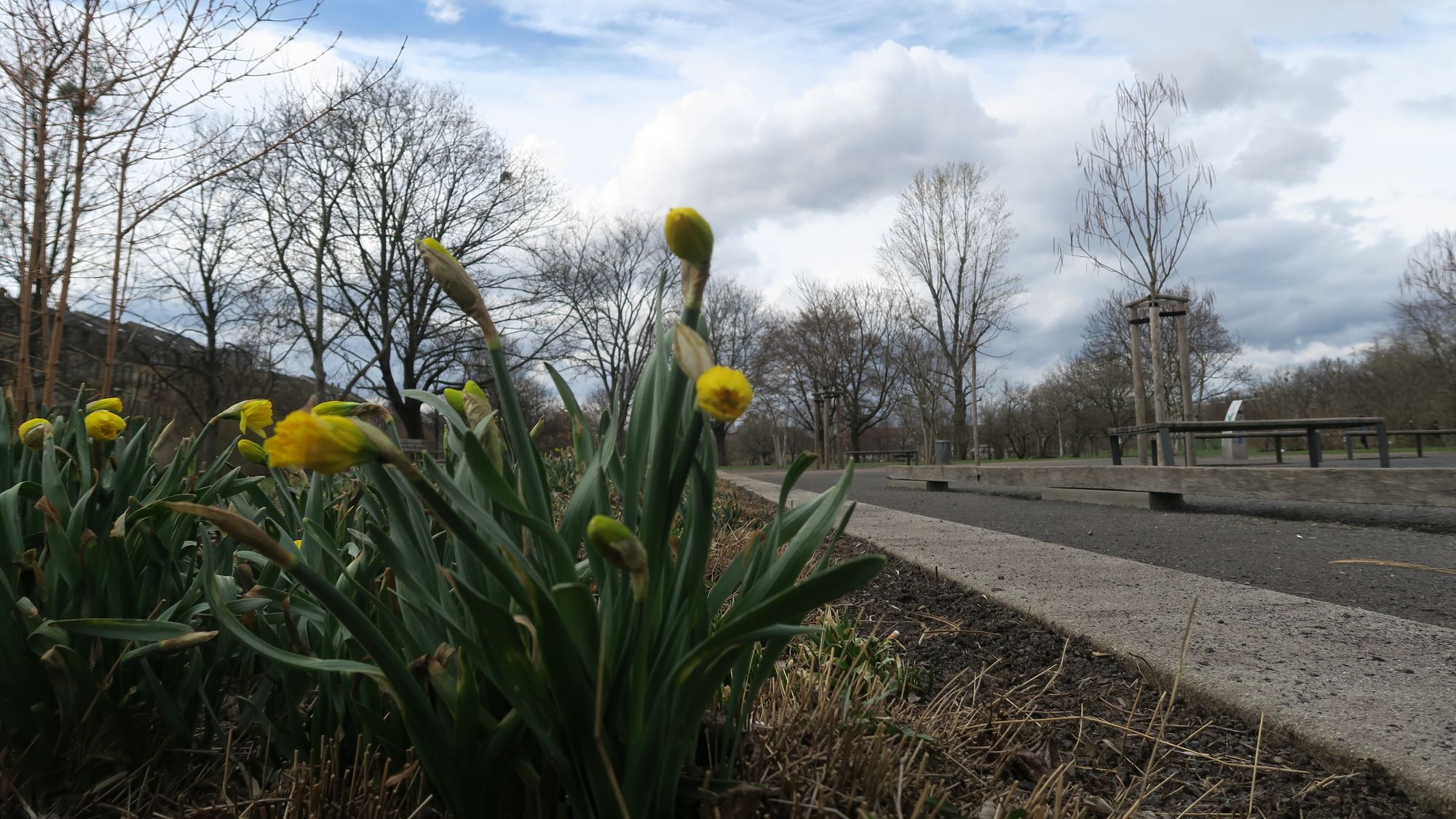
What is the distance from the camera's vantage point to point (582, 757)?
75 centimetres

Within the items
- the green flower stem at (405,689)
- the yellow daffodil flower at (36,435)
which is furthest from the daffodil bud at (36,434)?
the green flower stem at (405,689)

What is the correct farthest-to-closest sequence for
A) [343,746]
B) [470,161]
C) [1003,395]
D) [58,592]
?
[1003,395] → [470,161] → [58,592] → [343,746]

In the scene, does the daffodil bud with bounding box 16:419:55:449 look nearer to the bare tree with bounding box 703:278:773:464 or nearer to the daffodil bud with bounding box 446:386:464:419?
the daffodil bud with bounding box 446:386:464:419

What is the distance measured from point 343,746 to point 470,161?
2083 centimetres

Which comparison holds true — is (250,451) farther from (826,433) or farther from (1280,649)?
(826,433)

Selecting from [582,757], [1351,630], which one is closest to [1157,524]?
[1351,630]

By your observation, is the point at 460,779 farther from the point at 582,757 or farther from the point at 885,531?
the point at 885,531

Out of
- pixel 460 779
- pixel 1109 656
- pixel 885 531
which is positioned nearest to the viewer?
pixel 460 779

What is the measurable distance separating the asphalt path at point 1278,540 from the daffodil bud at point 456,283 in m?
2.79

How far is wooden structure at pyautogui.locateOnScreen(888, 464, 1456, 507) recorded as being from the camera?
3.82 m

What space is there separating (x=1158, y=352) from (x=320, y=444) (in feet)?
32.1

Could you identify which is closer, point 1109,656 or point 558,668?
point 558,668

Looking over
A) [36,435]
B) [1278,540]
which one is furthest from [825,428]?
[36,435]

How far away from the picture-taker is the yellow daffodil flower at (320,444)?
1.86ft
